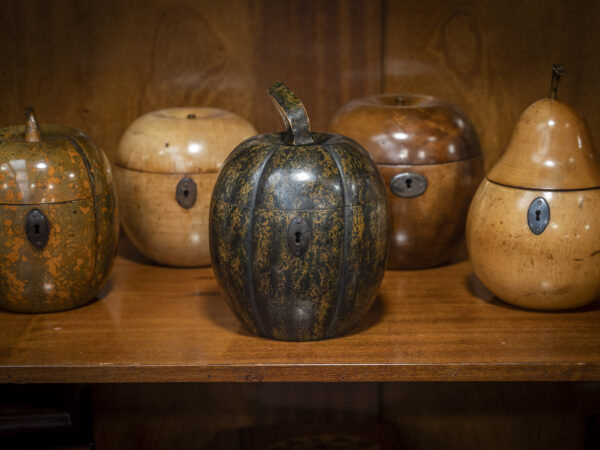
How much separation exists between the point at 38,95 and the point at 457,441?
103 centimetres

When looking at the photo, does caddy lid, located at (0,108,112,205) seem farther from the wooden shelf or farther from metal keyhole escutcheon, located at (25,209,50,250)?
the wooden shelf

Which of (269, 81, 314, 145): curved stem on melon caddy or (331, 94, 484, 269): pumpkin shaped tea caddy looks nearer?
(269, 81, 314, 145): curved stem on melon caddy

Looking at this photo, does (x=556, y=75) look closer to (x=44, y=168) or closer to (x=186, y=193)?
(x=186, y=193)

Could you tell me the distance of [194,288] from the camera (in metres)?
1.10

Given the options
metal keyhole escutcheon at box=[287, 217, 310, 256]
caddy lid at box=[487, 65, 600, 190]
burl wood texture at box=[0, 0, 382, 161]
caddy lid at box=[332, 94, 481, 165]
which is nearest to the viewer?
metal keyhole escutcheon at box=[287, 217, 310, 256]

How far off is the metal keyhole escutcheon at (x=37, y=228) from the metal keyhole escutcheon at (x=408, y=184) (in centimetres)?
50

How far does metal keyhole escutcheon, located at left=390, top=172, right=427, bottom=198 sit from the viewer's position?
110 centimetres

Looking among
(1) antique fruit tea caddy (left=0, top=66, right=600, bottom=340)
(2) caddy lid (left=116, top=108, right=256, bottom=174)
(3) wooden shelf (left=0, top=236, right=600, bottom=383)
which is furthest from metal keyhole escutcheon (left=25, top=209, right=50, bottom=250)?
(2) caddy lid (left=116, top=108, right=256, bottom=174)

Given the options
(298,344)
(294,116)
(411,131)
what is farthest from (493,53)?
(298,344)

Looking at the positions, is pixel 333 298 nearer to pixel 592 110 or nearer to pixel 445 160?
pixel 445 160

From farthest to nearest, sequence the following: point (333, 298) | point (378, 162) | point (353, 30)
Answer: point (353, 30)
point (378, 162)
point (333, 298)

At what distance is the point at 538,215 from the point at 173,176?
1.75 ft

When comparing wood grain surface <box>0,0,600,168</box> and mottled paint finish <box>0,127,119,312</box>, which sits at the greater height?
wood grain surface <box>0,0,600,168</box>

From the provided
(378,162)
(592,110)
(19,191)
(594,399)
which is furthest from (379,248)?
(594,399)
